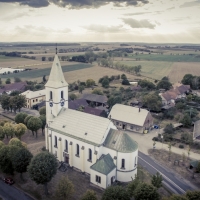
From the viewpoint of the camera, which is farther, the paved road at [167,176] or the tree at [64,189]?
the paved road at [167,176]

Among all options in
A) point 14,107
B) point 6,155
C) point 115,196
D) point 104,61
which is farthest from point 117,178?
point 104,61

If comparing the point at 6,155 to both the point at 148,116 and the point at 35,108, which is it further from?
the point at 35,108

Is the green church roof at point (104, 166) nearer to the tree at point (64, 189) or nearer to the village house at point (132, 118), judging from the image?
the tree at point (64, 189)

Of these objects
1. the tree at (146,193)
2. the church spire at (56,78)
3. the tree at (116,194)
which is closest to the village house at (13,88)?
the church spire at (56,78)

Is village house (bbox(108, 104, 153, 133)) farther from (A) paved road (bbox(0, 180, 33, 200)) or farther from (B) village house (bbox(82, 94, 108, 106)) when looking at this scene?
(A) paved road (bbox(0, 180, 33, 200))

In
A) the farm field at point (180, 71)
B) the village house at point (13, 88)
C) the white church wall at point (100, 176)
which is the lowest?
the white church wall at point (100, 176)

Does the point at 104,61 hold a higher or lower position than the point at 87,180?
higher

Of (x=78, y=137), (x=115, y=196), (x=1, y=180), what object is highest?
(x=78, y=137)
